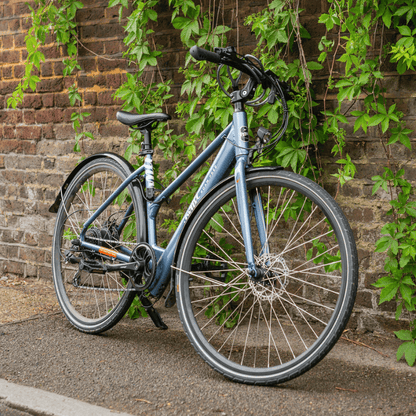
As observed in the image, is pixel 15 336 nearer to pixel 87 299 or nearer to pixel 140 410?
pixel 87 299

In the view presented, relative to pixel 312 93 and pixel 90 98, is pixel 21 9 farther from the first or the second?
pixel 312 93

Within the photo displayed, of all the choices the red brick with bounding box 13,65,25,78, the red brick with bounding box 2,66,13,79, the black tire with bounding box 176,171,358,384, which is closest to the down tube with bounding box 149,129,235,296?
the black tire with bounding box 176,171,358,384

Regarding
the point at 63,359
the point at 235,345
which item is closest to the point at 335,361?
the point at 235,345

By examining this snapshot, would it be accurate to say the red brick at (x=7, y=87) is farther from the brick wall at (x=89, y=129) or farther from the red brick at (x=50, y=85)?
the red brick at (x=50, y=85)

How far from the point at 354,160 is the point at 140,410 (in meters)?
1.71

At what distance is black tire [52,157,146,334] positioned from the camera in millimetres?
2871

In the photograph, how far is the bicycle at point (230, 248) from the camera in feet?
7.29

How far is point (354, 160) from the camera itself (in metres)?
2.81

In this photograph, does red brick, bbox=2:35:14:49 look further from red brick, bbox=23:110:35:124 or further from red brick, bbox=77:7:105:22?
red brick, bbox=77:7:105:22

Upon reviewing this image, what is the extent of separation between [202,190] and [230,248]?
0.58 m

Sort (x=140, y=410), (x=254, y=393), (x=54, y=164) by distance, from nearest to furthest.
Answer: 1. (x=140, y=410)
2. (x=254, y=393)
3. (x=54, y=164)

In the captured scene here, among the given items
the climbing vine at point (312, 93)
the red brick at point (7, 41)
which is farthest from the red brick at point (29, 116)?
the climbing vine at point (312, 93)

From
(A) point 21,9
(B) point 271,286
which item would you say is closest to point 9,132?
(A) point 21,9

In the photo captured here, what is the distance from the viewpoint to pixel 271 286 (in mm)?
2256
